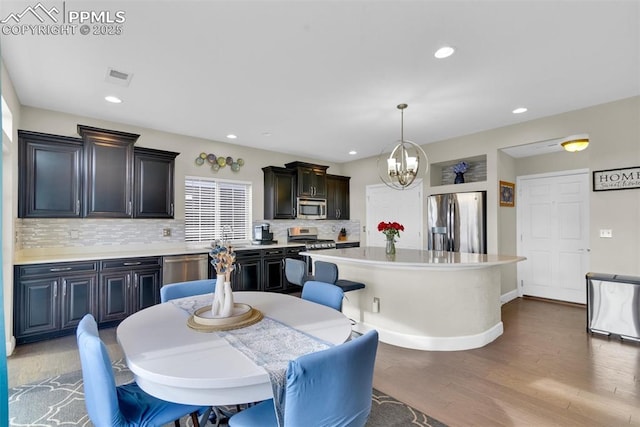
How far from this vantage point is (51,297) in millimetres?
3480

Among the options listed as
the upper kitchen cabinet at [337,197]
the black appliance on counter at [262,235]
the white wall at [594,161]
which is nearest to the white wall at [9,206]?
the black appliance on counter at [262,235]

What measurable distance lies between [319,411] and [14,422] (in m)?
2.34

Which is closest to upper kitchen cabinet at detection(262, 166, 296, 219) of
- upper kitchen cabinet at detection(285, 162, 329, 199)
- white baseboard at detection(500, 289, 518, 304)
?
upper kitchen cabinet at detection(285, 162, 329, 199)

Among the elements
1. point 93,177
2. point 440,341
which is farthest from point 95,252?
point 440,341

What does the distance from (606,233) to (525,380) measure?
2346 millimetres

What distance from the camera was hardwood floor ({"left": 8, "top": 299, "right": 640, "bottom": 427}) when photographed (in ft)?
7.23

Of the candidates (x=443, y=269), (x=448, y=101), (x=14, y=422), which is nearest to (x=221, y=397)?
(x=14, y=422)

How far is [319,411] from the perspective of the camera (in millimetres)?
1196

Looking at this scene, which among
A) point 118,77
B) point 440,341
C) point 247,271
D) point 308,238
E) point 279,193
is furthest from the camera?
point 308,238

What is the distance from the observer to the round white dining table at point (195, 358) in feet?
4.09

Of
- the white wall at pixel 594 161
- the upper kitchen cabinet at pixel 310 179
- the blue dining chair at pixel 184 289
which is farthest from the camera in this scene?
the upper kitchen cabinet at pixel 310 179

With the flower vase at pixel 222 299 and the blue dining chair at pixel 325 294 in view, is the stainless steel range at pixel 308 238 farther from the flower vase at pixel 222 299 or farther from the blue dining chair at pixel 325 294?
the flower vase at pixel 222 299

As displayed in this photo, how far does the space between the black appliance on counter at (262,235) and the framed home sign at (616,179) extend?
15.7ft

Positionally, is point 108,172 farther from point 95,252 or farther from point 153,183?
point 95,252
